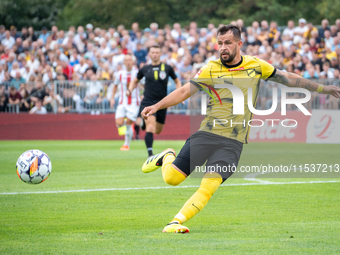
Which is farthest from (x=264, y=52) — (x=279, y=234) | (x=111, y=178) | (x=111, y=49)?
(x=279, y=234)

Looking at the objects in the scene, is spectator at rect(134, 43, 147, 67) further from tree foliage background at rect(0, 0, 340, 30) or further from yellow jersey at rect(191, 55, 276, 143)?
tree foliage background at rect(0, 0, 340, 30)

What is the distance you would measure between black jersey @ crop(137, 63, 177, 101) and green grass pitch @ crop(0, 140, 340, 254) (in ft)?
9.34

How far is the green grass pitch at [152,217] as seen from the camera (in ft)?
15.6

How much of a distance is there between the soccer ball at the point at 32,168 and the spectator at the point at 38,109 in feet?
43.3

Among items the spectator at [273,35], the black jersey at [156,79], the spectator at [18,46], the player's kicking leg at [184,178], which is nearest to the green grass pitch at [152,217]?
the player's kicking leg at [184,178]

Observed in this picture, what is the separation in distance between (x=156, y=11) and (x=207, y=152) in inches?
1443

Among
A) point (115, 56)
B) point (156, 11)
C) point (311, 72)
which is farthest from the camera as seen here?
point (156, 11)

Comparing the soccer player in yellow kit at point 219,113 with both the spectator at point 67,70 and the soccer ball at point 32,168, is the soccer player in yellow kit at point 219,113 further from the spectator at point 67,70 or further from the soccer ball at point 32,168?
the spectator at point 67,70

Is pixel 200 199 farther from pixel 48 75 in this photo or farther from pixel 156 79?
pixel 48 75

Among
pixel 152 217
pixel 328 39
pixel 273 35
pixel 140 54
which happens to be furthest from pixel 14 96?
pixel 152 217

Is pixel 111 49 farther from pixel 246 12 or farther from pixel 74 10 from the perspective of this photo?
pixel 74 10

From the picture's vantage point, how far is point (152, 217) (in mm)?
6199

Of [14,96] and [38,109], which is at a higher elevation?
[14,96]

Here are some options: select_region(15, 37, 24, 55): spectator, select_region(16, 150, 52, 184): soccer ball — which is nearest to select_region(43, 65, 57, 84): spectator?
select_region(15, 37, 24, 55): spectator
